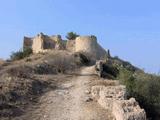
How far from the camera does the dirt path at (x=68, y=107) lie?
13.7 metres

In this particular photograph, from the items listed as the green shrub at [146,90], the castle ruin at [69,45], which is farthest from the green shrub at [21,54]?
the green shrub at [146,90]

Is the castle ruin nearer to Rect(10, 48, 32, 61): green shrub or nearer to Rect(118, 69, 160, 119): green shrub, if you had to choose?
Rect(10, 48, 32, 61): green shrub

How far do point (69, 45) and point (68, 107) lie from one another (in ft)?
115

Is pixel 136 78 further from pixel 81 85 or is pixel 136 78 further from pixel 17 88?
pixel 17 88

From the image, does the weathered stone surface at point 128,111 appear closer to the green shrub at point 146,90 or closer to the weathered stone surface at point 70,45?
the green shrub at point 146,90

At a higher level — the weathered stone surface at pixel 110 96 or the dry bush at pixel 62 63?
the dry bush at pixel 62 63

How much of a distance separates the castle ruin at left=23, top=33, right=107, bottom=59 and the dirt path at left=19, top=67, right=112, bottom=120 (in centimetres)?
2859

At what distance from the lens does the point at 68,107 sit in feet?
50.5

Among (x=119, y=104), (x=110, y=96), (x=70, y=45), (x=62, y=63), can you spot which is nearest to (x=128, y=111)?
(x=119, y=104)

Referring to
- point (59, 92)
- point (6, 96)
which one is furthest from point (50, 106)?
point (59, 92)

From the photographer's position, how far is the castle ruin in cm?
4825

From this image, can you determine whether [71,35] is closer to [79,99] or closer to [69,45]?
[69,45]

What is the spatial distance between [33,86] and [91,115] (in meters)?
6.31

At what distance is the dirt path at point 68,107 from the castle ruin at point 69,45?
2859cm
